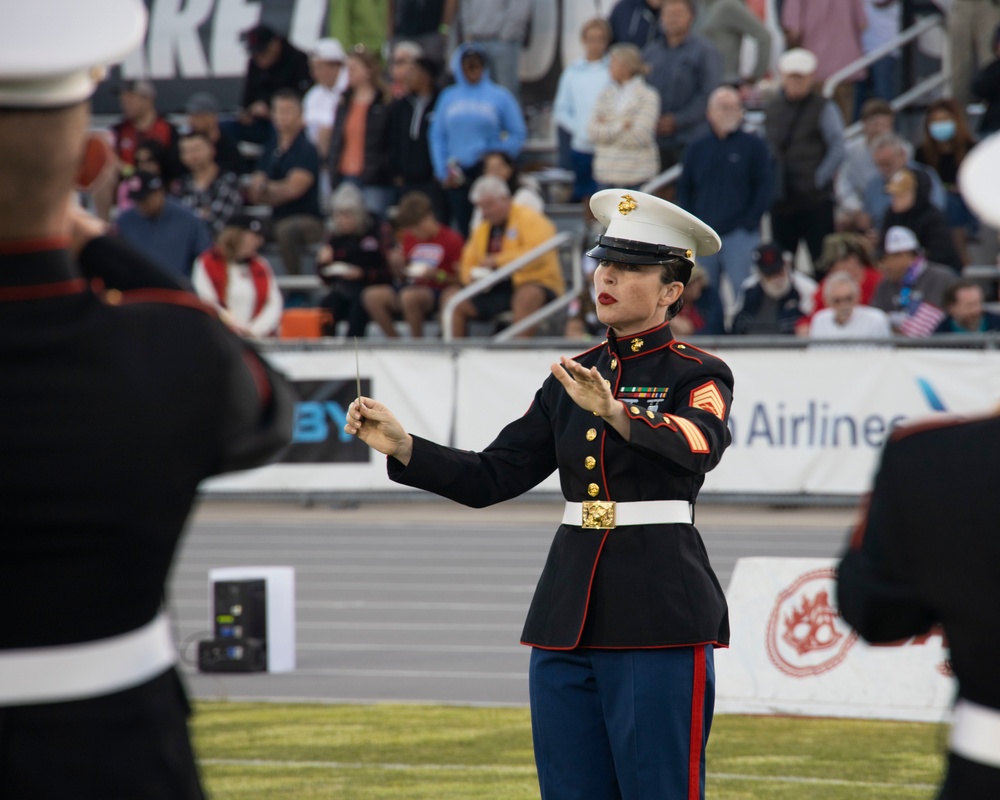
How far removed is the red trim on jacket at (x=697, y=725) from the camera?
463cm

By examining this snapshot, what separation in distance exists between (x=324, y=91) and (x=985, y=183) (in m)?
17.4

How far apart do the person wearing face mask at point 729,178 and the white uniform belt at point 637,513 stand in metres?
10.7

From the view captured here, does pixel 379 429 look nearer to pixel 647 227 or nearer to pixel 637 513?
pixel 637 513

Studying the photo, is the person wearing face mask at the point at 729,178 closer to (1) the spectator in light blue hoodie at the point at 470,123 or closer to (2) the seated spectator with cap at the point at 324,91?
(1) the spectator in light blue hoodie at the point at 470,123

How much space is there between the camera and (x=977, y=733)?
2.44 metres

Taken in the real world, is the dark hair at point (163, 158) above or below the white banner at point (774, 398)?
above

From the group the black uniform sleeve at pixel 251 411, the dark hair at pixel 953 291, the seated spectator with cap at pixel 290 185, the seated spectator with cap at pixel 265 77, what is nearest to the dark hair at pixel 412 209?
the seated spectator with cap at pixel 290 185

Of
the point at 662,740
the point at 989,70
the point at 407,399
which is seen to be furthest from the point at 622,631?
the point at 989,70

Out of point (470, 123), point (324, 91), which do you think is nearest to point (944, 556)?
point (470, 123)

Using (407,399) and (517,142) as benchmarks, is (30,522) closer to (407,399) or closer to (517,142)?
(407,399)

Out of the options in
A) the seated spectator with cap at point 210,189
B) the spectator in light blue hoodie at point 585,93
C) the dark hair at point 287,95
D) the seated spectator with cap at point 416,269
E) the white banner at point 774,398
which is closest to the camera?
the white banner at point 774,398

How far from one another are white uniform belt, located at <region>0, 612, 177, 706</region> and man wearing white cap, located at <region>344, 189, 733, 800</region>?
6.98 ft

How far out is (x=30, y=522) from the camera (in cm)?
229

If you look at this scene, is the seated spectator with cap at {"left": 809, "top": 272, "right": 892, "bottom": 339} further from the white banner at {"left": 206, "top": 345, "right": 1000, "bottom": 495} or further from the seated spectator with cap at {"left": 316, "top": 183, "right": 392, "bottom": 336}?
the seated spectator with cap at {"left": 316, "top": 183, "right": 392, "bottom": 336}
